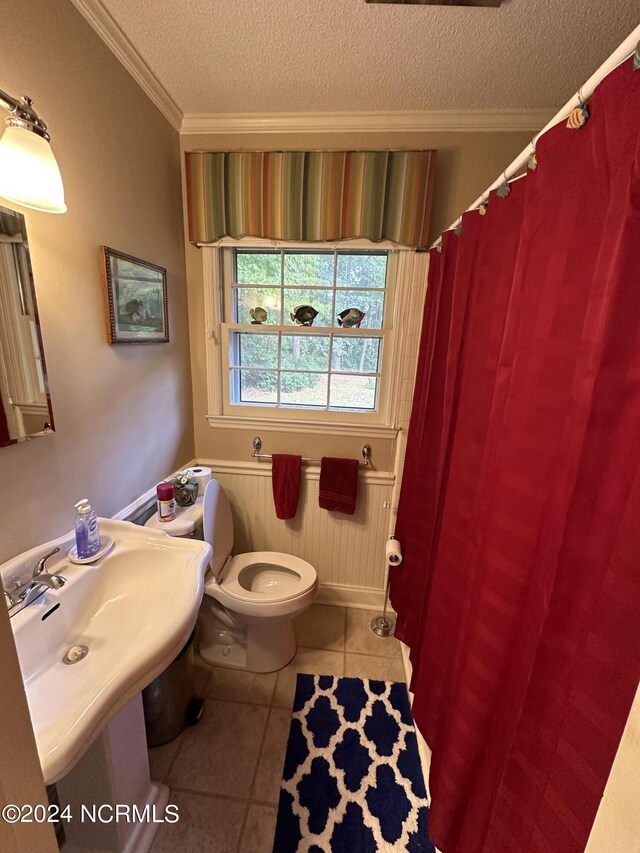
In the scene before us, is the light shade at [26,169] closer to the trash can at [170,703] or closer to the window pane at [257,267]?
the window pane at [257,267]

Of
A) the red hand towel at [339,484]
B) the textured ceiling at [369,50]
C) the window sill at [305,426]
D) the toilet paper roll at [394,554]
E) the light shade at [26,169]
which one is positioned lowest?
the toilet paper roll at [394,554]

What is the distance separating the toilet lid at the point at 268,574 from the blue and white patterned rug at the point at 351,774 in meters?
0.42

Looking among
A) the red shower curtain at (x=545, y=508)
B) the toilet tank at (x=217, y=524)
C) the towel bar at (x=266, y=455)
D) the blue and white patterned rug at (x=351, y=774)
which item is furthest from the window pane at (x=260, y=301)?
the blue and white patterned rug at (x=351, y=774)

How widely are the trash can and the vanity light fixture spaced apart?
1.41m

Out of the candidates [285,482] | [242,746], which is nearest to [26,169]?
[285,482]

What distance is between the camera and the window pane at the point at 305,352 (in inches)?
71.4

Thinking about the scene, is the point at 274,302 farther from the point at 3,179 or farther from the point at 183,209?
the point at 3,179

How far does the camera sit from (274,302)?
1.80m

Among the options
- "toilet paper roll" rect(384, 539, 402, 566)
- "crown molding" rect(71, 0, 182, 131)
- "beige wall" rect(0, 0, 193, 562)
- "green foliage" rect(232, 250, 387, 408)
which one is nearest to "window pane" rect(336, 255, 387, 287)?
"green foliage" rect(232, 250, 387, 408)

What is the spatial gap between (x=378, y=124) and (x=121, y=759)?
2.47 metres

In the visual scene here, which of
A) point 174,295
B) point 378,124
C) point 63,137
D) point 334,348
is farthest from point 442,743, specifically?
point 378,124

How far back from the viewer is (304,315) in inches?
69.7

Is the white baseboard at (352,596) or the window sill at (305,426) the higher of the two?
the window sill at (305,426)

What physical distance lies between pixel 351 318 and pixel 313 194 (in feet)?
1.86
